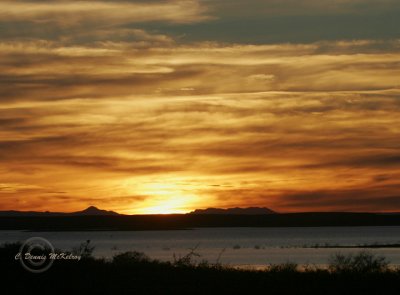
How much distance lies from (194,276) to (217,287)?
4466 mm

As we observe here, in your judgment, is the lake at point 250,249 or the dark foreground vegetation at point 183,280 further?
the lake at point 250,249

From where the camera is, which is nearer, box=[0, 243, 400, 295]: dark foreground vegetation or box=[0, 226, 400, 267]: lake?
box=[0, 243, 400, 295]: dark foreground vegetation

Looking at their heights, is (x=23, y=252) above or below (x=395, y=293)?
above

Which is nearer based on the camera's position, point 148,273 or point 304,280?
point 304,280

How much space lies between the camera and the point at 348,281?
32062 millimetres

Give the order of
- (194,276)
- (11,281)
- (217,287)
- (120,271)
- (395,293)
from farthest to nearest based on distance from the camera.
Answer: (120,271) → (194,276) → (11,281) → (217,287) → (395,293)

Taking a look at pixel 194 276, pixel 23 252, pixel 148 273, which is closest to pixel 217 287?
pixel 194 276

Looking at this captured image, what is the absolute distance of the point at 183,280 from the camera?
33188 millimetres

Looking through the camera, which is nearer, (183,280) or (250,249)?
(183,280)

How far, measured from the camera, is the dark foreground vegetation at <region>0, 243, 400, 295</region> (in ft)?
96.2

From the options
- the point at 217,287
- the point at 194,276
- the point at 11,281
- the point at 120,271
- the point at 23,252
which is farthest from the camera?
the point at 23,252

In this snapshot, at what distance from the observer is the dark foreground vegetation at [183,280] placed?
1154 inches

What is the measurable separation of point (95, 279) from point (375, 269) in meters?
12.7

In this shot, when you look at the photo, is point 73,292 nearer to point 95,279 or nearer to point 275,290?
point 95,279
